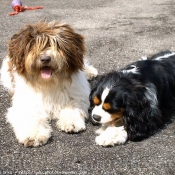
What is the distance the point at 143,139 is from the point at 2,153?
159cm

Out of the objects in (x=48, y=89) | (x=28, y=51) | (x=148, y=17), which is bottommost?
(x=148, y=17)

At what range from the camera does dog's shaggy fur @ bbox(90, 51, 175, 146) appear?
3742 millimetres

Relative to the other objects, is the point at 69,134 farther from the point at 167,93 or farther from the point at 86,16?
the point at 86,16

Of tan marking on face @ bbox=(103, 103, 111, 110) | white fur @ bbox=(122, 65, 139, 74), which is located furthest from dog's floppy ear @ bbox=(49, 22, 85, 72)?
tan marking on face @ bbox=(103, 103, 111, 110)

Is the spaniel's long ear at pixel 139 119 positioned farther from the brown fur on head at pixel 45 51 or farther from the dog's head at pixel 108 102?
the brown fur on head at pixel 45 51

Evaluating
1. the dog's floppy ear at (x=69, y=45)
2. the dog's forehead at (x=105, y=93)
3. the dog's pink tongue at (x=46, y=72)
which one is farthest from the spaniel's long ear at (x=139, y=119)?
the dog's pink tongue at (x=46, y=72)

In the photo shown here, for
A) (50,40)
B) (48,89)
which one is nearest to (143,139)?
(48,89)

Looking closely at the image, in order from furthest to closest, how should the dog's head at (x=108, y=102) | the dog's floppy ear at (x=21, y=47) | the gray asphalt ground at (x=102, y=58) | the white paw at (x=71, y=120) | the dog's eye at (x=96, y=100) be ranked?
the white paw at (x=71, y=120), the dog's floppy ear at (x=21, y=47), the dog's eye at (x=96, y=100), the dog's head at (x=108, y=102), the gray asphalt ground at (x=102, y=58)

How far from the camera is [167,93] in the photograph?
4.59m

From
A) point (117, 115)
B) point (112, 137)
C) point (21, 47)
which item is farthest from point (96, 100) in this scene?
point (21, 47)

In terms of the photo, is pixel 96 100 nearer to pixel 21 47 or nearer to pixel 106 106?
pixel 106 106

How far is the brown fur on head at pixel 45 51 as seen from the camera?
3908mm

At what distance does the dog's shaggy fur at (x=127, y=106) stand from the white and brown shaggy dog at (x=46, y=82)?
0.43 m

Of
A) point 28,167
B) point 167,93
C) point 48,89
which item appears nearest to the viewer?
point 28,167
